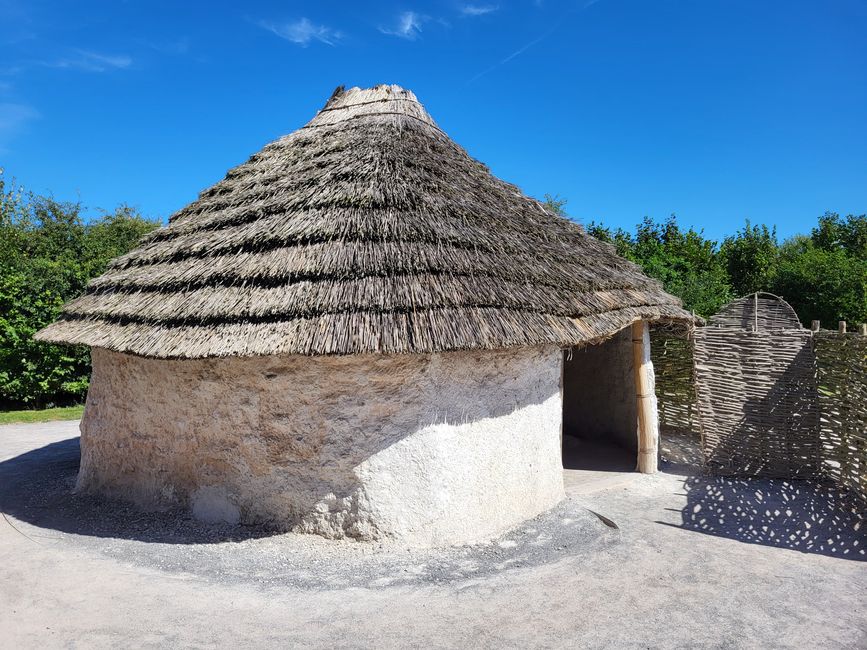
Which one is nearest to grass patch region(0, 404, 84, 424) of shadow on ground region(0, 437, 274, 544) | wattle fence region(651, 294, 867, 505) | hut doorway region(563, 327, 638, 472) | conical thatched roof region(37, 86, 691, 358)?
shadow on ground region(0, 437, 274, 544)

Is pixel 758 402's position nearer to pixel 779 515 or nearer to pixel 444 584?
pixel 779 515

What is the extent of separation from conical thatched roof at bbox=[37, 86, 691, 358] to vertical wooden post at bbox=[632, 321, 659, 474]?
439 mm

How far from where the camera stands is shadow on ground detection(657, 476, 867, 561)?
5.41m

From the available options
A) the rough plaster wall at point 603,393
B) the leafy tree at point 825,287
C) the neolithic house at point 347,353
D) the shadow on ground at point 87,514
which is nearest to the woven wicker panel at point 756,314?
the rough plaster wall at point 603,393

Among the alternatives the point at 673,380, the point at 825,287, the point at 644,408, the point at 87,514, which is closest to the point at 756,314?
the point at 673,380

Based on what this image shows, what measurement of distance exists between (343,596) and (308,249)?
2851 millimetres

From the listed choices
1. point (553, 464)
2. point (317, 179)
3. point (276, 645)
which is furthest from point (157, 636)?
point (317, 179)

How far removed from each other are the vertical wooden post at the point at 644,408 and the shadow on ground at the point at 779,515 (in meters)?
Result: 0.57

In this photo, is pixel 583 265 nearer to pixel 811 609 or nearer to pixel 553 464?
pixel 553 464

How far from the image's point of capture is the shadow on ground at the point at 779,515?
541cm

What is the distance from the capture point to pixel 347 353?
4.32 meters

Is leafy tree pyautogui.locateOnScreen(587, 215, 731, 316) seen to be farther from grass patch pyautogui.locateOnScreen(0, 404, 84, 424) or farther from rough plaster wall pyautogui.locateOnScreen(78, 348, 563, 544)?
grass patch pyautogui.locateOnScreen(0, 404, 84, 424)

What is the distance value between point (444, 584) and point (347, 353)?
187cm

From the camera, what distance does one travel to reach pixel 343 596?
4016 millimetres
